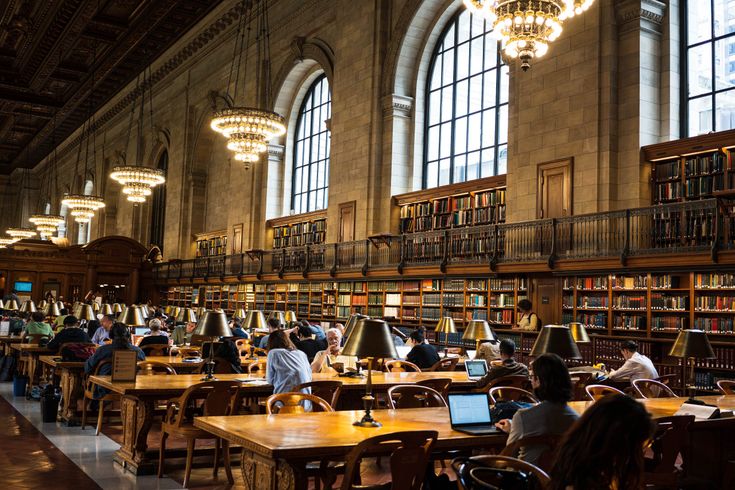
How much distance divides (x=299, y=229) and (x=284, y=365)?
580 inches

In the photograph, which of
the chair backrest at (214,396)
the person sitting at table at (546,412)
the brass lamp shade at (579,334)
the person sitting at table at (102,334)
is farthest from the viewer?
the person sitting at table at (102,334)

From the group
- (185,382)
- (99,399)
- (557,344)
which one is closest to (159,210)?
(99,399)

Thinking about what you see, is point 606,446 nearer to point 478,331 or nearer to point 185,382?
point 185,382

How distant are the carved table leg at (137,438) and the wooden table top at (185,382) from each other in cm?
17

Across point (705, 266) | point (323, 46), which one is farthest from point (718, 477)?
point (323, 46)

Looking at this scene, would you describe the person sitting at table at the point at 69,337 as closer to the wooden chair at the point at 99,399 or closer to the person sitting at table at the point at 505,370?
the wooden chair at the point at 99,399

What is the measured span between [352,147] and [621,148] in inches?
302

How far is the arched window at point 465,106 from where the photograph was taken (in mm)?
14859

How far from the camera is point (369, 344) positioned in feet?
13.5

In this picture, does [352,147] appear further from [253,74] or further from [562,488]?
[562,488]

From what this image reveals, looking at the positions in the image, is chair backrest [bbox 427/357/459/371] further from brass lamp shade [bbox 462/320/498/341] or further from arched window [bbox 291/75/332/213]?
arched window [bbox 291/75/332/213]

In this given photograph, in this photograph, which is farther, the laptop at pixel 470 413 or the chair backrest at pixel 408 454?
the laptop at pixel 470 413

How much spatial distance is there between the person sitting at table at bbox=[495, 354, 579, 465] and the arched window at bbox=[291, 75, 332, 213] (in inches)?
672

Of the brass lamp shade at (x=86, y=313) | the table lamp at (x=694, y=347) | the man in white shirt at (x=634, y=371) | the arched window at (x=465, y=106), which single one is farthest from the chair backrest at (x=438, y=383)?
the arched window at (x=465, y=106)
